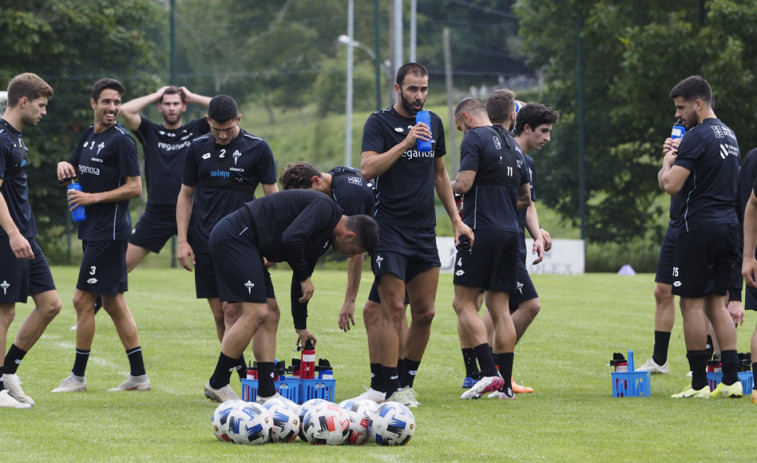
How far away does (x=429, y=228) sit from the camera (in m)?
8.40

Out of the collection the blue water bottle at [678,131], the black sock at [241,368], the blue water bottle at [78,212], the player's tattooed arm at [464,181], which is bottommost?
the black sock at [241,368]

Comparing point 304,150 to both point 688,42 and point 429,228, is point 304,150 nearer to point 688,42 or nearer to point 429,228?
point 688,42

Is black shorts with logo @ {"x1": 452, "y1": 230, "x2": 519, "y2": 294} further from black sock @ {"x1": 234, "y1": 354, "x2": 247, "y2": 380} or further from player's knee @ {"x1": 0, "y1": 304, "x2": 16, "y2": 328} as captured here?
player's knee @ {"x1": 0, "y1": 304, "x2": 16, "y2": 328}

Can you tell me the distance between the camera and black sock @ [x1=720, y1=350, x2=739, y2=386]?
27.6 ft

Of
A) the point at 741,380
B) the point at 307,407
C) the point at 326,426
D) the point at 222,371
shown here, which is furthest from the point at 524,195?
the point at 326,426

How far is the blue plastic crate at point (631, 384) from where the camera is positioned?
8.66m

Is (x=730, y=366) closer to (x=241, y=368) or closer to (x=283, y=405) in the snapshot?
(x=283, y=405)

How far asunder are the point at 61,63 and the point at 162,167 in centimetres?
1784

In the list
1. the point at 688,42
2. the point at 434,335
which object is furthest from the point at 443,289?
the point at 688,42

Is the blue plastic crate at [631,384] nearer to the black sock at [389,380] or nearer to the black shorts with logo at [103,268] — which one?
the black sock at [389,380]

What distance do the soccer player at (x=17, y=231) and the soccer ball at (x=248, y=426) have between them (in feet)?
7.30

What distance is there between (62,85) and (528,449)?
23392mm

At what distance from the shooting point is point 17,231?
7789mm

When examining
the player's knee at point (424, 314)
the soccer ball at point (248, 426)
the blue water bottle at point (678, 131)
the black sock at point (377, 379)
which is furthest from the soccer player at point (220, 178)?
the blue water bottle at point (678, 131)
